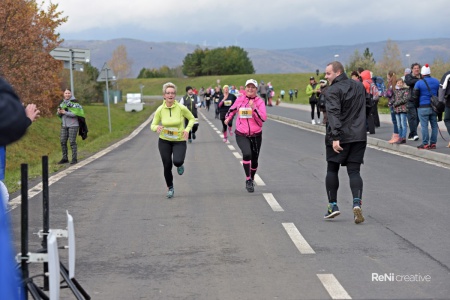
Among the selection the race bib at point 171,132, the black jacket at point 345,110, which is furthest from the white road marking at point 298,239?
the race bib at point 171,132

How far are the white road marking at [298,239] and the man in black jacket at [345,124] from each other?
26.8 inches

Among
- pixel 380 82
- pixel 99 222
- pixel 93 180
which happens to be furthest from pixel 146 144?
pixel 99 222

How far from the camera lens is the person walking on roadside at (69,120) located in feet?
58.5

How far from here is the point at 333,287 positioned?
5.93m

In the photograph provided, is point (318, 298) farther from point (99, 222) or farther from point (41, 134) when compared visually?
point (41, 134)

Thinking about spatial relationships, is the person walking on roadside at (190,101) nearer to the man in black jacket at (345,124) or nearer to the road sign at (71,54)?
the road sign at (71,54)

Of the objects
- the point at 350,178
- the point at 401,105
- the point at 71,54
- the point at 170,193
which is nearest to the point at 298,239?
the point at 350,178

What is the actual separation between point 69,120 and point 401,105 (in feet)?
27.3

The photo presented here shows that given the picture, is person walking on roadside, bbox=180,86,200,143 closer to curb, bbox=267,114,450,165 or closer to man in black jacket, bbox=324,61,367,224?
curb, bbox=267,114,450,165

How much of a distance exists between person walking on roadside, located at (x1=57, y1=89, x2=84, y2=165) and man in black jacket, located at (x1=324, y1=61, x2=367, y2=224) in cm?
974

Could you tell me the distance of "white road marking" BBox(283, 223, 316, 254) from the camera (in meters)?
7.39

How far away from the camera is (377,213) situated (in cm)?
966

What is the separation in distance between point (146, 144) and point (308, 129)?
29.6 feet

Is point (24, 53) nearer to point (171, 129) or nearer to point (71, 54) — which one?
point (71, 54)
